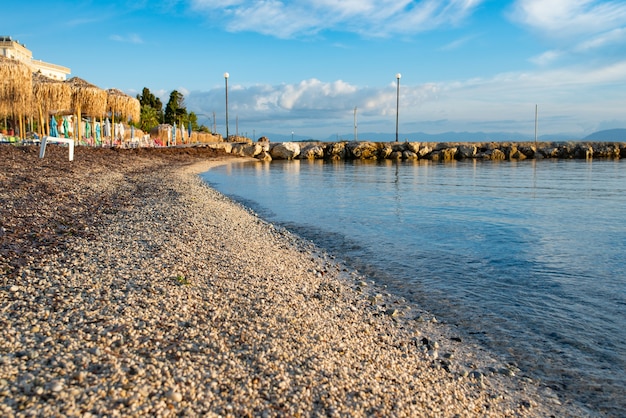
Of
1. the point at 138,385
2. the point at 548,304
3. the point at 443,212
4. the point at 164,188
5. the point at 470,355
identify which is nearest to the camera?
the point at 138,385

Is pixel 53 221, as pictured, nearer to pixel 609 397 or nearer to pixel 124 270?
pixel 124 270

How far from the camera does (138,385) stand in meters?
3.04

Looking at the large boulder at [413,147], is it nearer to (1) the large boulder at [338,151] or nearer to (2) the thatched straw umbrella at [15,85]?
(1) the large boulder at [338,151]

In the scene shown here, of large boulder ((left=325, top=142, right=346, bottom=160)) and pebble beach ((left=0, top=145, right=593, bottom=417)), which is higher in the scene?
large boulder ((left=325, top=142, right=346, bottom=160))

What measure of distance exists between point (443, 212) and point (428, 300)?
27.8 feet

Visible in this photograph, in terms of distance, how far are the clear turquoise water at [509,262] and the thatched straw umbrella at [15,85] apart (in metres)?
13.8

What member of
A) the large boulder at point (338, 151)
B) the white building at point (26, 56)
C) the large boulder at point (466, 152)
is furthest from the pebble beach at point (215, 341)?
the white building at point (26, 56)

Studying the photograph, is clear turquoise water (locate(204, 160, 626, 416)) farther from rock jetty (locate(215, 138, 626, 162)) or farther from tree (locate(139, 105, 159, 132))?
tree (locate(139, 105, 159, 132))

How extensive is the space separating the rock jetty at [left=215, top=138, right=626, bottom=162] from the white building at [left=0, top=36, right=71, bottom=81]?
133 feet

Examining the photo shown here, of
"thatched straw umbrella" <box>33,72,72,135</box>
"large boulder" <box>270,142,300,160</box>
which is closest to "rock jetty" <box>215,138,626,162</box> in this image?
"large boulder" <box>270,142,300,160</box>

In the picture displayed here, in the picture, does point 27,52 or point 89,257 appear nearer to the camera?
point 89,257

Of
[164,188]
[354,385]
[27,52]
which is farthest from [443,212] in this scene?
[27,52]


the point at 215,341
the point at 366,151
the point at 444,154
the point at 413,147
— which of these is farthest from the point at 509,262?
the point at 444,154

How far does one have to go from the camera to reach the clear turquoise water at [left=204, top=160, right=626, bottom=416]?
466 cm
